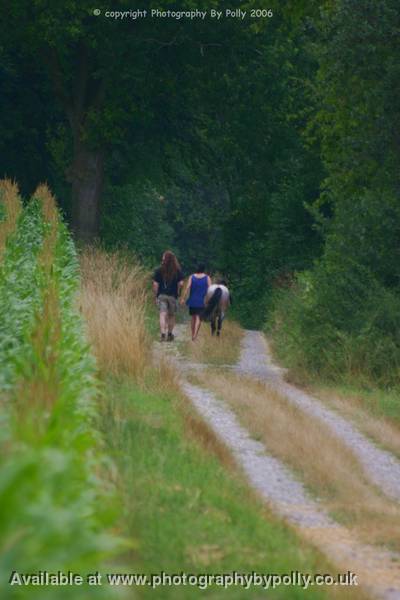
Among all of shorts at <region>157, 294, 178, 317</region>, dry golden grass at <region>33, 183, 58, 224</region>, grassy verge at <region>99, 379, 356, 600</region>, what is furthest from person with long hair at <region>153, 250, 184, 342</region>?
grassy verge at <region>99, 379, 356, 600</region>

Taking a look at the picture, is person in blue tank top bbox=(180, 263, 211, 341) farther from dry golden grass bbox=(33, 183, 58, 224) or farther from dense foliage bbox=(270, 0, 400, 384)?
dense foliage bbox=(270, 0, 400, 384)

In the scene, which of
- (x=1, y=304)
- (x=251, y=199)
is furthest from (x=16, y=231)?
(x=251, y=199)

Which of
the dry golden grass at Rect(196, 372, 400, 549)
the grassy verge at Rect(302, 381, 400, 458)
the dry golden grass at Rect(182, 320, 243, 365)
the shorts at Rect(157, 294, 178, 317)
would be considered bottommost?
the dry golden grass at Rect(182, 320, 243, 365)

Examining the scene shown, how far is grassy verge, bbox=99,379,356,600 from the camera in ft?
22.9

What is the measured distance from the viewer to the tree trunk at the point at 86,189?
128ft

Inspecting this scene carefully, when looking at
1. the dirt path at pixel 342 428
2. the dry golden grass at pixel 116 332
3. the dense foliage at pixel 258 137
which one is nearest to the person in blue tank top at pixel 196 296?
the dirt path at pixel 342 428

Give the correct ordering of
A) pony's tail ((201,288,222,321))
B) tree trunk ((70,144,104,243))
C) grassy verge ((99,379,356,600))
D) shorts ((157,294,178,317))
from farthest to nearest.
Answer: tree trunk ((70,144,104,243)), pony's tail ((201,288,222,321)), shorts ((157,294,178,317)), grassy verge ((99,379,356,600))

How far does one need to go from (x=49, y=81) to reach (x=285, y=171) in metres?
7.43

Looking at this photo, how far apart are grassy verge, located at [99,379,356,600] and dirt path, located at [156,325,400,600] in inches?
16.6

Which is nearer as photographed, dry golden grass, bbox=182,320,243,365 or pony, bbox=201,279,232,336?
dry golden grass, bbox=182,320,243,365

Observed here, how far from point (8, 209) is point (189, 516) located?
2006 cm

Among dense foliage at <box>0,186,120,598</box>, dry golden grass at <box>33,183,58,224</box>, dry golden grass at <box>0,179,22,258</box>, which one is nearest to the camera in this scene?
dense foliage at <box>0,186,120,598</box>

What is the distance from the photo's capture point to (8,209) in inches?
1086

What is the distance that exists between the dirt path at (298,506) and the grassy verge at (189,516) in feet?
1.38
